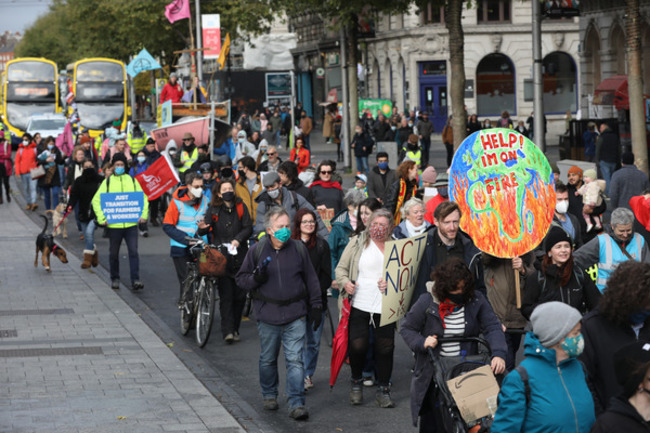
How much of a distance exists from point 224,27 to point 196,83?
26734mm

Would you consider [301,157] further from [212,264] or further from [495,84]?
[495,84]

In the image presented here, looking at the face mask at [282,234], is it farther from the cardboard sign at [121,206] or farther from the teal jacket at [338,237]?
the cardboard sign at [121,206]

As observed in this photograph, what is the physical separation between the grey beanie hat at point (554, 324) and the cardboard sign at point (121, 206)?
11.2m

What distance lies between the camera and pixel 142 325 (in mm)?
13297

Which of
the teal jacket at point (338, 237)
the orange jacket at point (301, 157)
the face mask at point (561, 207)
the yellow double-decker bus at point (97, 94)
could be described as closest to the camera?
the teal jacket at point (338, 237)

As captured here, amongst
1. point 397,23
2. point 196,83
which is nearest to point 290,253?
point 196,83

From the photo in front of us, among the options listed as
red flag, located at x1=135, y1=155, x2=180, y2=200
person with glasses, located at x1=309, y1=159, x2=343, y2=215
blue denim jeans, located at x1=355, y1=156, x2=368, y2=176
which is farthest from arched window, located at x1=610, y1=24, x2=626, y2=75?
person with glasses, located at x1=309, y1=159, x2=343, y2=215

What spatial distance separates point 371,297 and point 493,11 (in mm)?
46762

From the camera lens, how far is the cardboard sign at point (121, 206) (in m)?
15.9

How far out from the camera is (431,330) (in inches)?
282

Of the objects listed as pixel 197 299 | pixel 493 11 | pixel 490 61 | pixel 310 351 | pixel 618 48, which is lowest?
pixel 310 351

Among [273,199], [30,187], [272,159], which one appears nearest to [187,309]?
[273,199]

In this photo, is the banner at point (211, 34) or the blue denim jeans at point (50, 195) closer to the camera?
the blue denim jeans at point (50, 195)

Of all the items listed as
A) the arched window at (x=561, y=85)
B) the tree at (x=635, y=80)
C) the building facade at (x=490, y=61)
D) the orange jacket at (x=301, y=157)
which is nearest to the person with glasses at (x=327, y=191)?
the orange jacket at (x=301, y=157)
